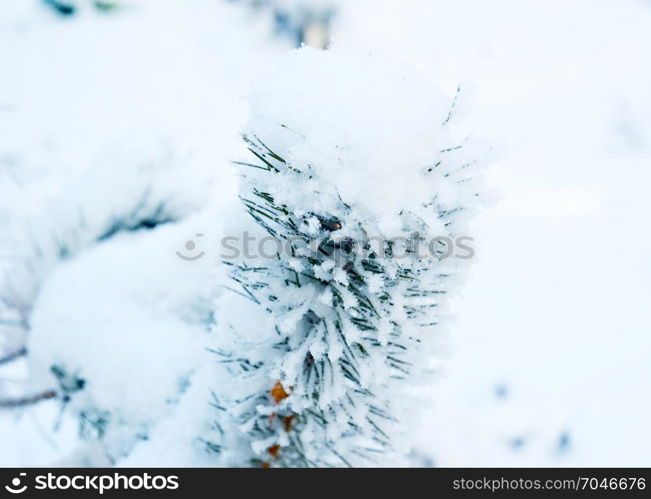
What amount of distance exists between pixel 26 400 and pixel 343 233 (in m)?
1.12

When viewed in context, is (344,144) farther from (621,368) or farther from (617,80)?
(617,80)

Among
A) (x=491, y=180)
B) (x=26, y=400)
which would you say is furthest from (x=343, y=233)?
(x=491, y=180)

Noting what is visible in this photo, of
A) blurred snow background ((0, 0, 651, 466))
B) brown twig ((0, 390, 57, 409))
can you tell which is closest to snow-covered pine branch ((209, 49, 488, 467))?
blurred snow background ((0, 0, 651, 466))

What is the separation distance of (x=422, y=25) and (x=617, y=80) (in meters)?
1.46

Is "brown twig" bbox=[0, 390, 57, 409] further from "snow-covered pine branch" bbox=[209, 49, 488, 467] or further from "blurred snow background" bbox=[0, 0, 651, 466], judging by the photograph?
"snow-covered pine branch" bbox=[209, 49, 488, 467]

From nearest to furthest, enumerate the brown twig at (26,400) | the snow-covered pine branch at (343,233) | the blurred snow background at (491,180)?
the snow-covered pine branch at (343,233) → the brown twig at (26,400) → the blurred snow background at (491,180)

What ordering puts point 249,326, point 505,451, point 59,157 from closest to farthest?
point 249,326 < point 505,451 < point 59,157

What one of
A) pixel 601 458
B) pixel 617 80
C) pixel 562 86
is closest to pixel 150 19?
pixel 562 86

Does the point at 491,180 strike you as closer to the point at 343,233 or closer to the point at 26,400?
the point at 26,400

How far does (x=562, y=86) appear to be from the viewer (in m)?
3.97

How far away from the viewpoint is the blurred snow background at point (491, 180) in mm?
1438

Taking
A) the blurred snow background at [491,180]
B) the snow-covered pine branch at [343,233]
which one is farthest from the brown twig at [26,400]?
the snow-covered pine branch at [343,233]

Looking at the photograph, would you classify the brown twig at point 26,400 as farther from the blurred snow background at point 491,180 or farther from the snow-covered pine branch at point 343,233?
the snow-covered pine branch at point 343,233

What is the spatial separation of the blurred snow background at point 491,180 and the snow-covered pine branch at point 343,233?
0.12 m
